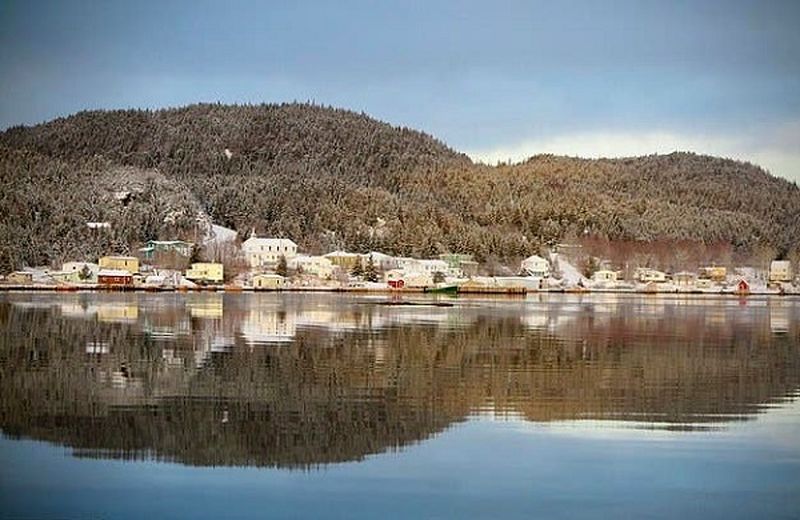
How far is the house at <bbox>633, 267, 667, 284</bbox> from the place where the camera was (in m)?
28.0

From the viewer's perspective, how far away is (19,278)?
22203mm

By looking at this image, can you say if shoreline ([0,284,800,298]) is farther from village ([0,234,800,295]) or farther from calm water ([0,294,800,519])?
calm water ([0,294,800,519])

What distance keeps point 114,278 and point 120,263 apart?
174cm

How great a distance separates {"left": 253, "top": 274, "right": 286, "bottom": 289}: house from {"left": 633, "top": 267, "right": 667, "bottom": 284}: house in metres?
9.16

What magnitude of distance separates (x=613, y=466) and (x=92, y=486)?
1.76m

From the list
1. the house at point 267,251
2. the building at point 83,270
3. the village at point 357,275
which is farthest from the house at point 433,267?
the building at point 83,270

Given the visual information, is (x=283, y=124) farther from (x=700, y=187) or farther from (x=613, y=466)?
(x=613, y=466)

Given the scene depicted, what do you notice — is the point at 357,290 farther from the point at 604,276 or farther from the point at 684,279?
the point at 684,279

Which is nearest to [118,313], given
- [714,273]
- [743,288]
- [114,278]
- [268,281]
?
[114,278]

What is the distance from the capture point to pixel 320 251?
3020 centimetres

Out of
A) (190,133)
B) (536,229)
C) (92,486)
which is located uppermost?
(190,133)

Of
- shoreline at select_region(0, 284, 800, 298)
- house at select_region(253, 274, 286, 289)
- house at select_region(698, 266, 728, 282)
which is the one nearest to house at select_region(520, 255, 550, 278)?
shoreline at select_region(0, 284, 800, 298)

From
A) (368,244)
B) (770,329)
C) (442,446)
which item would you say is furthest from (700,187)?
(442,446)

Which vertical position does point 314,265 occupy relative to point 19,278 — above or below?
above
